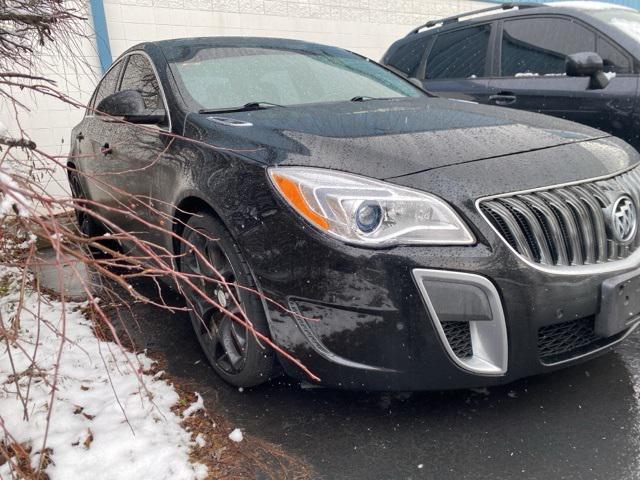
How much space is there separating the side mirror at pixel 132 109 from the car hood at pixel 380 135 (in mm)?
314

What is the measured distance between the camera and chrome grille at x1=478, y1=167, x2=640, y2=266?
1835 mm

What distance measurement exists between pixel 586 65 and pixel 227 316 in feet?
10.1

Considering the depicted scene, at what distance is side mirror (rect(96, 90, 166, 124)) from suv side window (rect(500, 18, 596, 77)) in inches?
127

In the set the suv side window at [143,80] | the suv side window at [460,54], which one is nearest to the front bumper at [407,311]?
the suv side window at [143,80]

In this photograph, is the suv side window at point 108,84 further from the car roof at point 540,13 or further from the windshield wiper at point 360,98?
the car roof at point 540,13

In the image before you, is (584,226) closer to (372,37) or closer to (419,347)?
(419,347)

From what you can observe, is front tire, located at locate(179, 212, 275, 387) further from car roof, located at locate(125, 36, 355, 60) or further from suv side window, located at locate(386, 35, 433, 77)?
suv side window, located at locate(386, 35, 433, 77)

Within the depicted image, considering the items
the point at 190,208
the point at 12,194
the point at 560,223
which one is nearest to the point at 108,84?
the point at 190,208

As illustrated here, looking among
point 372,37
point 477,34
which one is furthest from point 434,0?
point 477,34

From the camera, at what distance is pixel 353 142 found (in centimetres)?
206

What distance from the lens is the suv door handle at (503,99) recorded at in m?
A: 4.57

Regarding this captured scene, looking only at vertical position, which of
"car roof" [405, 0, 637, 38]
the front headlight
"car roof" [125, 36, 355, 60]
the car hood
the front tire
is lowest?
the front tire

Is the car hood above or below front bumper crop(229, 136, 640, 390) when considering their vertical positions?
above

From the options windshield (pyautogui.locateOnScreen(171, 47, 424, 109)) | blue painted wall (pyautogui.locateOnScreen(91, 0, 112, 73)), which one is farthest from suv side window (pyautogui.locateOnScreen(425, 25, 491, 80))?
blue painted wall (pyautogui.locateOnScreen(91, 0, 112, 73))
